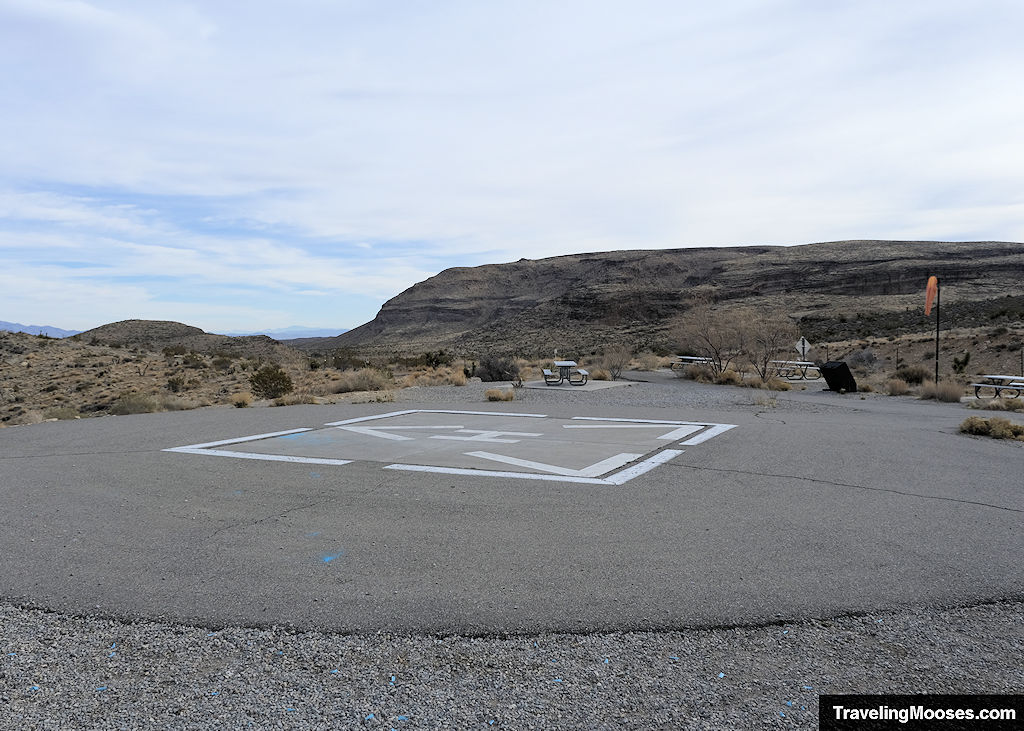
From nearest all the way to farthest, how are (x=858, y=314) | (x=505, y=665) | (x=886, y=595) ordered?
(x=505, y=665), (x=886, y=595), (x=858, y=314)

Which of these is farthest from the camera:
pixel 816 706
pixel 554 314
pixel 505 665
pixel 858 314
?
pixel 554 314

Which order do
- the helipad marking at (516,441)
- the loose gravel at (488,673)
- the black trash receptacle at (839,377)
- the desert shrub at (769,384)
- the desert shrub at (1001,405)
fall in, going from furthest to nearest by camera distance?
the desert shrub at (769,384) < the black trash receptacle at (839,377) < the desert shrub at (1001,405) < the helipad marking at (516,441) < the loose gravel at (488,673)

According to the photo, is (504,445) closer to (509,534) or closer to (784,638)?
(509,534)

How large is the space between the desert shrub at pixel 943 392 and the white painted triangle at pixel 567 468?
14139mm

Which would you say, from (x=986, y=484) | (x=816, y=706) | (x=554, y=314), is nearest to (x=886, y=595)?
(x=816, y=706)

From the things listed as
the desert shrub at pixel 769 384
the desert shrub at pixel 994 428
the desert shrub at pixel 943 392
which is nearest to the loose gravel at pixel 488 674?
the desert shrub at pixel 994 428

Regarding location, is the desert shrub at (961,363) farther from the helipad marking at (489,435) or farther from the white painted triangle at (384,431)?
the white painted triangle at (384,431)

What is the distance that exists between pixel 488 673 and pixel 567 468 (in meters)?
5.46

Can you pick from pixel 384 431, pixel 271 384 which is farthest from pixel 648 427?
pixel 271 384

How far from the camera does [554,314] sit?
9469cm

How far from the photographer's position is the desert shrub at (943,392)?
19531 millimetres

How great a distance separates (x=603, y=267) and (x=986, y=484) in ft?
348

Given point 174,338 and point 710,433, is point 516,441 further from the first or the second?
point 174,338

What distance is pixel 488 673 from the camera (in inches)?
139
